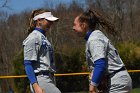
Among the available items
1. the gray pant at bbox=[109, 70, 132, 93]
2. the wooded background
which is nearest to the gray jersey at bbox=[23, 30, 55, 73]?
the gray pant at bbox=[109, 70, 132, 93]

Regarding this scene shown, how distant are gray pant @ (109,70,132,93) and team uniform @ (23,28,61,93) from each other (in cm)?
90

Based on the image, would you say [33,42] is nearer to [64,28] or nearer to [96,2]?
[64,28]

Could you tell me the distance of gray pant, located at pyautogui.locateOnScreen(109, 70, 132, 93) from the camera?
Answer: 462 centimetres

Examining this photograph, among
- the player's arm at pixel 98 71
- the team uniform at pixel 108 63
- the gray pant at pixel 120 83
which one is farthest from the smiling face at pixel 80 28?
the gray pant at pixel 120 83

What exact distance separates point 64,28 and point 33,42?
128ft

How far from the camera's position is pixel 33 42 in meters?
5.30

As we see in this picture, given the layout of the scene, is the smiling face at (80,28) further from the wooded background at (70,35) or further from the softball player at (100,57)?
the wooded background at (70,35)

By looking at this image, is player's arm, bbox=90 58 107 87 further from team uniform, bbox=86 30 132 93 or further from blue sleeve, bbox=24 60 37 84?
blue sleeve, bbox=24 60 37 84

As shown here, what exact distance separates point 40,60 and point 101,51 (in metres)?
1.06

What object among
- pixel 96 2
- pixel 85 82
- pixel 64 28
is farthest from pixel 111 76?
pixel 96 2

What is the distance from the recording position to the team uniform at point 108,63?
452 centimetres

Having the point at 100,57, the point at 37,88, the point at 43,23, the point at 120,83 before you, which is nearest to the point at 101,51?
the point at 100,57

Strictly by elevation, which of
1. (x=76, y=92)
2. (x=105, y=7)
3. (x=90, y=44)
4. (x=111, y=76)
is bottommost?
(x=76, y=92)

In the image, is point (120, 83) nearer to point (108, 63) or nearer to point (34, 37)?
point (108, 63)
